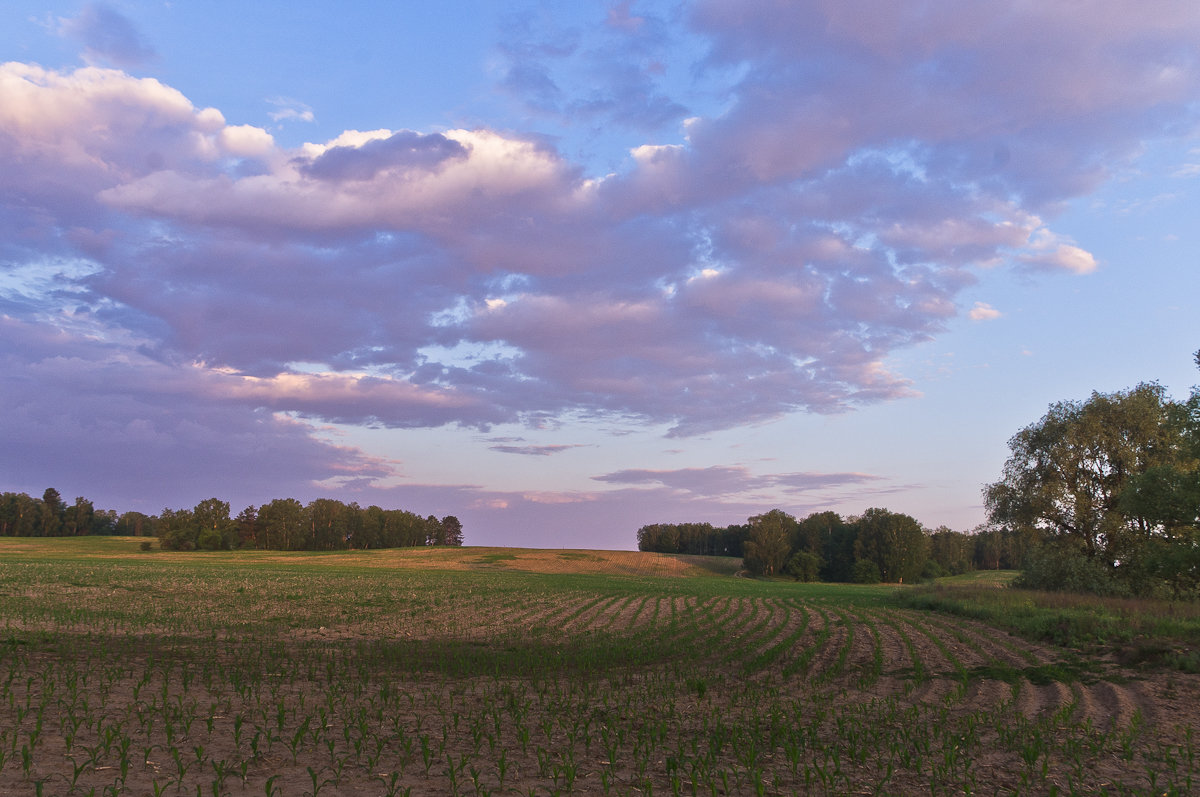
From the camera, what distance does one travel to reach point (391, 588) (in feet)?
160

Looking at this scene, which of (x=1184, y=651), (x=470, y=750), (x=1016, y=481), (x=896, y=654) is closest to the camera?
(x=470, y=750)

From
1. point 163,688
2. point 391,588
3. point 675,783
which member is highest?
point 675,783

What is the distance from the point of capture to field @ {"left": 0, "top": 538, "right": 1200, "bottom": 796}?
29.4 feet

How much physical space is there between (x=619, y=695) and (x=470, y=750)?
5298 millimetres

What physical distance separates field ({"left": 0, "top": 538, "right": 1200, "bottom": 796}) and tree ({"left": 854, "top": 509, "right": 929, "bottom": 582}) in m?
94.4

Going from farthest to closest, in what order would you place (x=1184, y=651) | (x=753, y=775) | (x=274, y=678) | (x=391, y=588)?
(x=391, y=588) → (x=1184, y=651) → (x=274, y=678) → (x=753, y=775)

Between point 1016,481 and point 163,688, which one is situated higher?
point 1016,481

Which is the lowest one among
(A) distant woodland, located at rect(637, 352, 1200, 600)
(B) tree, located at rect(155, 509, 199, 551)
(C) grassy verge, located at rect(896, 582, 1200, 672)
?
(B) tree, located at rect(155, 509, 199, 551)

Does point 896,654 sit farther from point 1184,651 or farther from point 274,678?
point 274,678

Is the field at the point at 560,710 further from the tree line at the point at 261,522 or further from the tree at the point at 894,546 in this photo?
the tree line at the point at 261,522

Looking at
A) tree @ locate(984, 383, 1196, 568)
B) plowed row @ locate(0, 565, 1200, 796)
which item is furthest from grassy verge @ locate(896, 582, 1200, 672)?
tree @ locate(984, 383, 1196, 568)

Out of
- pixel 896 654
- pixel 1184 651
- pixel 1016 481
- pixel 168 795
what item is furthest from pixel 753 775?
pixel 1016 481

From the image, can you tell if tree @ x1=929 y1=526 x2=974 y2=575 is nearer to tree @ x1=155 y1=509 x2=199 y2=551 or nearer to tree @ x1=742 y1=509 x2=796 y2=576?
tree @ x1=742 y1=509 x2=796 y2=576

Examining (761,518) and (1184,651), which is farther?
(761,518)
